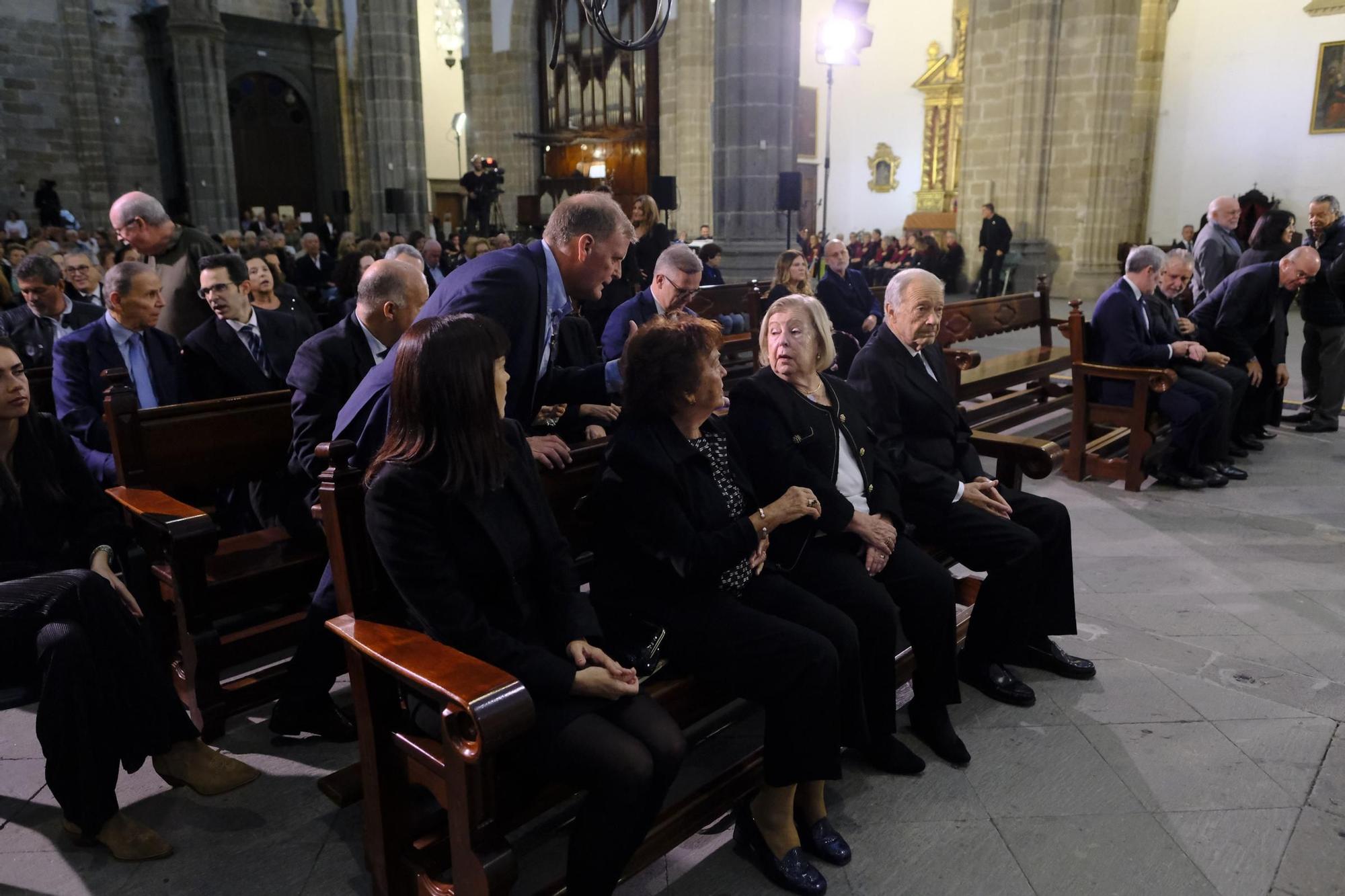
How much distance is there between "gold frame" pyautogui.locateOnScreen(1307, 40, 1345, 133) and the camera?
13727 millimetres

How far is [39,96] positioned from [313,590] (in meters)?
15.8

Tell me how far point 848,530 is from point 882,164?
19.9 metres

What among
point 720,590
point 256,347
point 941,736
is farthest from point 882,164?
point 720,590

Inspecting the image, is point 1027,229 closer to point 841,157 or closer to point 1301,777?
point 841,157

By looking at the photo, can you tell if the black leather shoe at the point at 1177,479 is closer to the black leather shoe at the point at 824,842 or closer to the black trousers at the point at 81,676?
the black leather shoe at the point at 824,842

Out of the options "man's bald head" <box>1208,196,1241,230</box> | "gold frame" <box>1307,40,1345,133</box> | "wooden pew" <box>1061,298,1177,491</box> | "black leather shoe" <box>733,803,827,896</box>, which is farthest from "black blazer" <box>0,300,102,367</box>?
"gold frame" <box>1307,40,1345,133</box>

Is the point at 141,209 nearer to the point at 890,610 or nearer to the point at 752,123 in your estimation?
the point at 890,610

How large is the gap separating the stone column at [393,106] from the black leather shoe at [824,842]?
39.7ft

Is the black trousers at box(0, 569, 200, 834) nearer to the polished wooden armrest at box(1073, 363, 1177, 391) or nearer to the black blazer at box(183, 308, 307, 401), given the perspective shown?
the black blazer at box(183, 308, 307, 401)

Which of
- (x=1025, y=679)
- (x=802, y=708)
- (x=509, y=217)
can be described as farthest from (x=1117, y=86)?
(x=802, y=708)

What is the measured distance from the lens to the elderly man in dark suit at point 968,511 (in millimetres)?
3146

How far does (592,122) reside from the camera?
1719cm

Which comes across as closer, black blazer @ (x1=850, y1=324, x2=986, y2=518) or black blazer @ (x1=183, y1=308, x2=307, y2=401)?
black blazer @ (x1=850, y1=324, x2=986, y2=518)

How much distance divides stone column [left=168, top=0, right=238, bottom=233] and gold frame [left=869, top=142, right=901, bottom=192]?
Result: 13.2m
